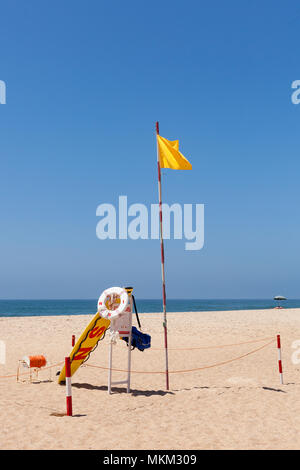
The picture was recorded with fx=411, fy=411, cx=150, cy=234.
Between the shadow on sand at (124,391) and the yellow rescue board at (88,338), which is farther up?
the yellow rescue board at (88,338)

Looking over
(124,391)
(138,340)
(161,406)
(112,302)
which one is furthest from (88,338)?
(161,406)

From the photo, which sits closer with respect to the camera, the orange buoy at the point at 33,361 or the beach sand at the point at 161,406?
the beach sand at the point at 161,406

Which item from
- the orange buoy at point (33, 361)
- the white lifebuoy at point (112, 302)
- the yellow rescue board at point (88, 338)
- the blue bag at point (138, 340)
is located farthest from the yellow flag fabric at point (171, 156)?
the orange buoy at point (33, 361)

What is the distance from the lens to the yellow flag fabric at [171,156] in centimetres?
1211

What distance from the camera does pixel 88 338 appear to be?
37.6ft

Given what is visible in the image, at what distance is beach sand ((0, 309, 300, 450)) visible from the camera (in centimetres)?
717

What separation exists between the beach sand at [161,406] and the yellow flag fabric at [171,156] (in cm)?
636

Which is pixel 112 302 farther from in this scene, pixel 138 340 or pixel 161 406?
pixel 161 406

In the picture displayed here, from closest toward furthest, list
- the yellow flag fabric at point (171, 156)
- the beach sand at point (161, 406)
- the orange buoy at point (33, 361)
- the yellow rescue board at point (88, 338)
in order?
the beach sand at point (161, 406) < the yellow rescue board at point (88, 338) < the yellow flag fabric at point (171, 156) < the orange buoy at point (33, 361)

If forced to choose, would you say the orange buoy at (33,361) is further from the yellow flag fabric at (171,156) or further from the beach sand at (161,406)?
the yellow flag fabric at (171,156)

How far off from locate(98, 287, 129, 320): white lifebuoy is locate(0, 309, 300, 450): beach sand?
7.18 feet

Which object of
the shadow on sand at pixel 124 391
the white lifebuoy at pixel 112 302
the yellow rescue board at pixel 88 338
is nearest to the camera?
the white lifebuoy at pixel 112 302

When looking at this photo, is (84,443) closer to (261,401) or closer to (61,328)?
(261,401)

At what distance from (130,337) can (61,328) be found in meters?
18.6
